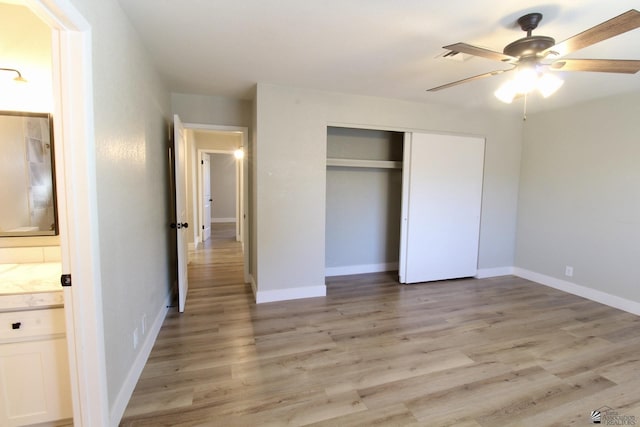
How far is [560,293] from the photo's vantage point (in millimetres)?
3895

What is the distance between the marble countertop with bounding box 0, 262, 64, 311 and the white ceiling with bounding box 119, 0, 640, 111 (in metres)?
1.70

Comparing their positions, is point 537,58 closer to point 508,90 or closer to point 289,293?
point 508,90

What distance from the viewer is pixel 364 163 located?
4250 mm

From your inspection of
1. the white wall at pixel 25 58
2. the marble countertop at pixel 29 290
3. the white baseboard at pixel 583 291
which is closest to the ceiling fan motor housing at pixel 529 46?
the white wall at pixel 25 58

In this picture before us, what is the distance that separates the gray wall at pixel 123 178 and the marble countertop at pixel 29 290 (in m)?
0.24

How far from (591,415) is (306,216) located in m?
2.77

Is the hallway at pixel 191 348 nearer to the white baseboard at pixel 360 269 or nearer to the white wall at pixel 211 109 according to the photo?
the white baseboard at pixel 360 269

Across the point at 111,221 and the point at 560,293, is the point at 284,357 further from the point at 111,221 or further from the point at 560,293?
the point at 560,293

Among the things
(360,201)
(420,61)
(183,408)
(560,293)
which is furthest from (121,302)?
(560,293)

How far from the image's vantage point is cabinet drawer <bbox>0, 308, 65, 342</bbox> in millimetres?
1474

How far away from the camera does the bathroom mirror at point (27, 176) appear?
73.0 inches

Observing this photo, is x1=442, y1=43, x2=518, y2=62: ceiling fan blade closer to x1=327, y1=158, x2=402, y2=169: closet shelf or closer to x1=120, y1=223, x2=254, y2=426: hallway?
x1=327, y1=158, x2=402, y2=169: closet shelf

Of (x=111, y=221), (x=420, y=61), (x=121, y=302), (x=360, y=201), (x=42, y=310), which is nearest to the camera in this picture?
(x=42, y=310)

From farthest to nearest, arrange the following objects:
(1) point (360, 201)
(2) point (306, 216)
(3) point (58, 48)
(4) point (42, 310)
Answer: (1) point (360, 201) < (2) point (306, 216) < (4) point (42, 310) < (3) point (58, 48)
